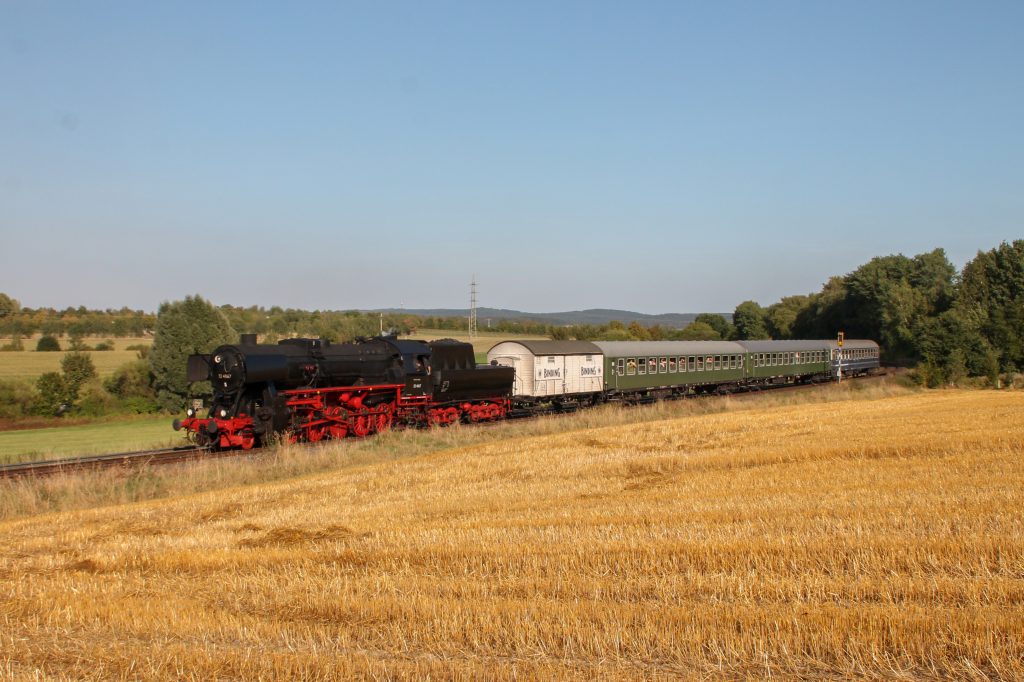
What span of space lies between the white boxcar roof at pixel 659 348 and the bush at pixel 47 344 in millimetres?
74254

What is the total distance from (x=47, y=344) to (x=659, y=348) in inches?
3088

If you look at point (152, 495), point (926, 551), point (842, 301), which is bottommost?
point (152, 495)

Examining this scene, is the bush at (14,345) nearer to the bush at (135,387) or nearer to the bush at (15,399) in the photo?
the bush at (135,387)

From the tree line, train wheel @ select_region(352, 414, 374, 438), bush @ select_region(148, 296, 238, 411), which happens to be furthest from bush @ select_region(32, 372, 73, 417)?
the tree line

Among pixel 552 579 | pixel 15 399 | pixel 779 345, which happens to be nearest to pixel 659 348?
pixel 779 345

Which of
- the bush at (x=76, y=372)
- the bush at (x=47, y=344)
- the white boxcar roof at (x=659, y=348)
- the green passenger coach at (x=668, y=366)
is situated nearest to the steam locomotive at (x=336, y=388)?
the green passenger coach at (x=668, y=366)

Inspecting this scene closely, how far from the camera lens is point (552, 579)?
9.63 metres

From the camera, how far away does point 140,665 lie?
700 cm

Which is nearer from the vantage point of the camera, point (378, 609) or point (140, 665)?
point (140, 665)

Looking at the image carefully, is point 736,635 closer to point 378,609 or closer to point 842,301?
point 378,609

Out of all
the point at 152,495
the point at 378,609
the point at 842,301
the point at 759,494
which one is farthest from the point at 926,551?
the point at 842,301

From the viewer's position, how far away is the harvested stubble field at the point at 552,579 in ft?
22.3

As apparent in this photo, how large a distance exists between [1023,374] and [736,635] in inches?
2795

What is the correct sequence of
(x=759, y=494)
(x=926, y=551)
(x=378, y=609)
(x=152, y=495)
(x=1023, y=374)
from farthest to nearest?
1. (x=1023, y=374)
2. (x=152, y=495)
3. (x=759, y=494)
4. (x=926, y=551)
5. (x=378, y=609)
